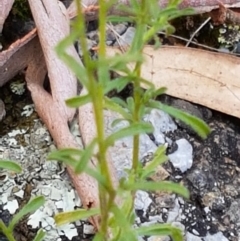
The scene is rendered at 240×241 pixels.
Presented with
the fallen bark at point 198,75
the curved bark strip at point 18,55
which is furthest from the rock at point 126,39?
the curved bark strip at point 18,55

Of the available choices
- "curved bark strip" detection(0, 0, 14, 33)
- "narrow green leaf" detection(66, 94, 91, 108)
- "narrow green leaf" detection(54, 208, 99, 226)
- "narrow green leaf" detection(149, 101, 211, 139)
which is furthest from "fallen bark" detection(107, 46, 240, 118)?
"narrow green leaf" detection(66, 94, 91, 108)

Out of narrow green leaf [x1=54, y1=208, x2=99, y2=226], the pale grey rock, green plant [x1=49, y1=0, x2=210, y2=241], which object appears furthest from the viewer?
the pale grey rock

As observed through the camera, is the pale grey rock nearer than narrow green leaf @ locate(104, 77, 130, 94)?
No

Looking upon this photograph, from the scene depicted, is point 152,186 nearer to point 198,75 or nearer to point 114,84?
→ point 114,84

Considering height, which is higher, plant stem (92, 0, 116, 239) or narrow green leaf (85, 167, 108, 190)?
plant stem (92, 0, 116, 239)

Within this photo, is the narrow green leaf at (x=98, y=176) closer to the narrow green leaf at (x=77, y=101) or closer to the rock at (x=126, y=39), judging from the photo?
the narrow green leaf at (x=77, y=101)

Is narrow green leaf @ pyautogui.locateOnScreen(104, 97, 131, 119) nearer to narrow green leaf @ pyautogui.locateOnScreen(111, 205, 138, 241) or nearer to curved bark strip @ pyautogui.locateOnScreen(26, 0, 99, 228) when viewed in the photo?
narrow green leaf @ pyautogui.locateOnScreen(111, 205, 138, 241)

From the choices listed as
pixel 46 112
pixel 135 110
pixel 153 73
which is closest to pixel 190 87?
pixel 153 73

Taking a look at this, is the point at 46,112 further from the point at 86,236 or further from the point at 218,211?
the point at 218,211
